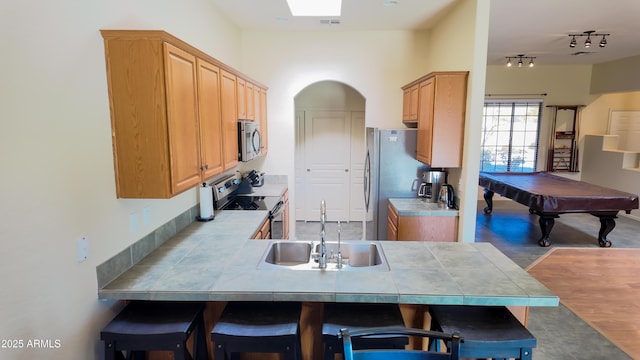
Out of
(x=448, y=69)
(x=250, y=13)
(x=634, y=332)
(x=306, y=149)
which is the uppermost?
(x=250, y=13)

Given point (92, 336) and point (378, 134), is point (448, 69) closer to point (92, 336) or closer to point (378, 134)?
point (378, 134)

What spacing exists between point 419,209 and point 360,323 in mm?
2284

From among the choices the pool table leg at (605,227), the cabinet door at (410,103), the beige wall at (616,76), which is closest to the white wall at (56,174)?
the cabinet door at (410,103)

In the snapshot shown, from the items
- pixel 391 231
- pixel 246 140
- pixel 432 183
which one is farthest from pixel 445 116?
pixel 246 140

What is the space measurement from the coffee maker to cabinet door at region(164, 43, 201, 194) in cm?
274

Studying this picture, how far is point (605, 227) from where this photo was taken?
541 centimetres

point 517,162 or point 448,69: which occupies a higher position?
point 448,69

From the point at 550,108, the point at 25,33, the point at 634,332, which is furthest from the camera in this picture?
the point at 550,108

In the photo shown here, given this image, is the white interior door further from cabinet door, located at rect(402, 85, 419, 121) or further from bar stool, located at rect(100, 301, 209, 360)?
bar stool, located at rect(100, 301, 209, 360)

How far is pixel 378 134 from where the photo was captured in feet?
14.2

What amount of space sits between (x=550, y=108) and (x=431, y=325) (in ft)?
25.3

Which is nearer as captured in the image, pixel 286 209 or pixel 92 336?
pixel 92 336

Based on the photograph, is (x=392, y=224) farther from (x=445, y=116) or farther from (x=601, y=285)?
(x=601, y=285)

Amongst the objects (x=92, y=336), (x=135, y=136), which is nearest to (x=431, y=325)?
(x=92, y=336)
